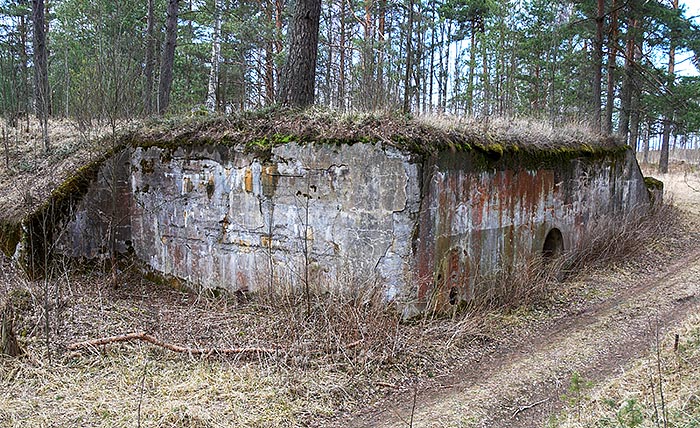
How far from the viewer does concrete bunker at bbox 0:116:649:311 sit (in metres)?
5.79

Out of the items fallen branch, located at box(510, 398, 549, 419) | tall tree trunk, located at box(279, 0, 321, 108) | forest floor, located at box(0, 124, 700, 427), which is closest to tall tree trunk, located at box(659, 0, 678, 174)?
forest floor, located at box(0, 124, 700, 427)

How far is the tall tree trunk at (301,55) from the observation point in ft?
26.0

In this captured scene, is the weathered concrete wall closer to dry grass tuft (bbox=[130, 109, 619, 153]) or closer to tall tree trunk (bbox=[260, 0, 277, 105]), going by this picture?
dry grass tuft (bbox=[130, 109, 619, 153])

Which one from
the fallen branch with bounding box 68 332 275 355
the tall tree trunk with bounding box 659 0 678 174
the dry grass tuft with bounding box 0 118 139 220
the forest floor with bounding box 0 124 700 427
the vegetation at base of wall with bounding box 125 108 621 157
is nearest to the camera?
the forest floor with bounding box 0 124 700 427

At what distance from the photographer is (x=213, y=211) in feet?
22.5

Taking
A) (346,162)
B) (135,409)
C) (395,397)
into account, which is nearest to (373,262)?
(346,162)

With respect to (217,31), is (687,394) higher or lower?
lower

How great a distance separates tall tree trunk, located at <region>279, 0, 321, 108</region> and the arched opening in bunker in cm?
420

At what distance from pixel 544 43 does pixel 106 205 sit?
13.7m

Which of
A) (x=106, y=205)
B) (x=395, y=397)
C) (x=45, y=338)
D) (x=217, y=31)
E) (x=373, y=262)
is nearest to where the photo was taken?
(x=395, y=397)

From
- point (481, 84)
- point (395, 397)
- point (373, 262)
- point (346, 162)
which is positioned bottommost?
point (395, 397)

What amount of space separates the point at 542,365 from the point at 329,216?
264 centimetres

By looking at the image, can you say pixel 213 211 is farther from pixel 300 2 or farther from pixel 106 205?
pixel 300 2

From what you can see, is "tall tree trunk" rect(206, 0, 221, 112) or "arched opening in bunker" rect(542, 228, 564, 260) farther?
"tall tree trunk" rect(206, 0, 221, 112)
